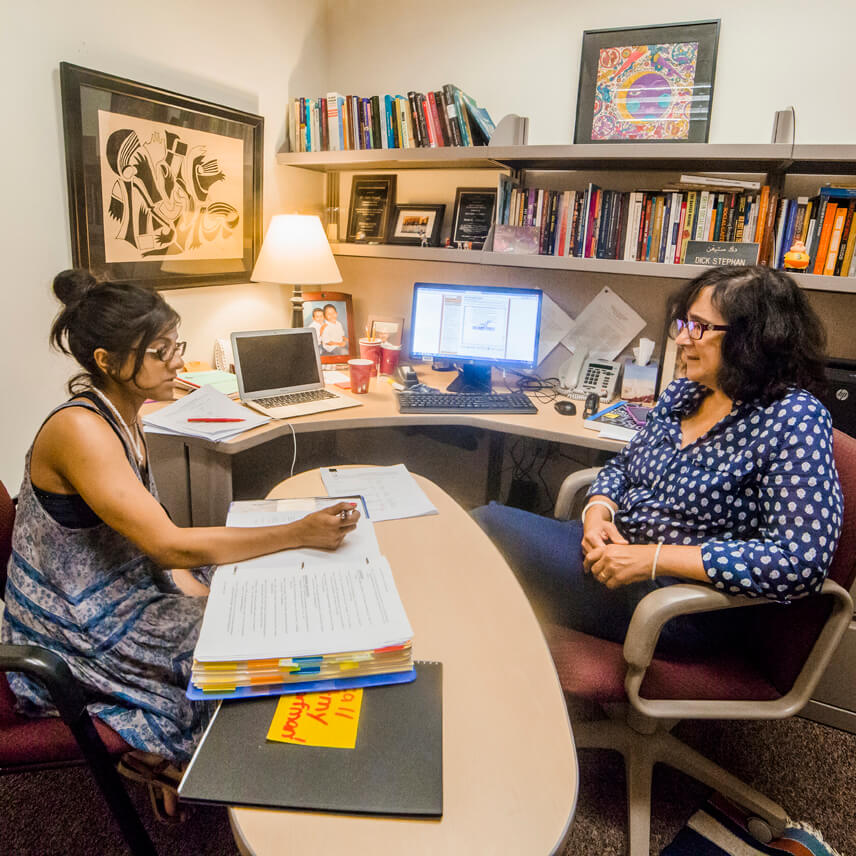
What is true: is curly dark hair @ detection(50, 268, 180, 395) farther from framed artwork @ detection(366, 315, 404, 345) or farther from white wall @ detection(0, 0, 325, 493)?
framed artwork @ detection(366, 315, 404, 345)

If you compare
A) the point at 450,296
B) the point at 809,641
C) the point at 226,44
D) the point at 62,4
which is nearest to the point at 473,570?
the point at 809,641

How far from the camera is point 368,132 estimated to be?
248 cm

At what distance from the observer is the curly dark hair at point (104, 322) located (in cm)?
115

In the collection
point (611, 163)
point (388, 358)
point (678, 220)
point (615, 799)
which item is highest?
point (611, 163)

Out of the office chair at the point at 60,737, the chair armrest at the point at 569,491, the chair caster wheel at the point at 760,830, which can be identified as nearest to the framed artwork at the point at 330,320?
the chair armrest at the point at 569,491

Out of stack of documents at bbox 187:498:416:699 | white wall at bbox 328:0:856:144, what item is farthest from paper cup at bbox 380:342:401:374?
stack of documents at bbox 187:498:416:699

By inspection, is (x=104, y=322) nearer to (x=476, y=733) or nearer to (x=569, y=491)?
(x=476, y=733)

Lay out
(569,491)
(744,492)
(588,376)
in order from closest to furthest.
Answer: (744,492) → (569,491) → (588,376)

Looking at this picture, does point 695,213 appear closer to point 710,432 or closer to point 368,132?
point 710,432

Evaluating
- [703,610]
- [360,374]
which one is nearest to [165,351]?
[360,374]

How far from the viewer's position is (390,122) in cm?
244

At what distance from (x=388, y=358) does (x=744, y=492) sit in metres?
1.50

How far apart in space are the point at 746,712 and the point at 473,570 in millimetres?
629

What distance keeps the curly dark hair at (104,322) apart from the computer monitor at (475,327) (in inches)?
51.6
